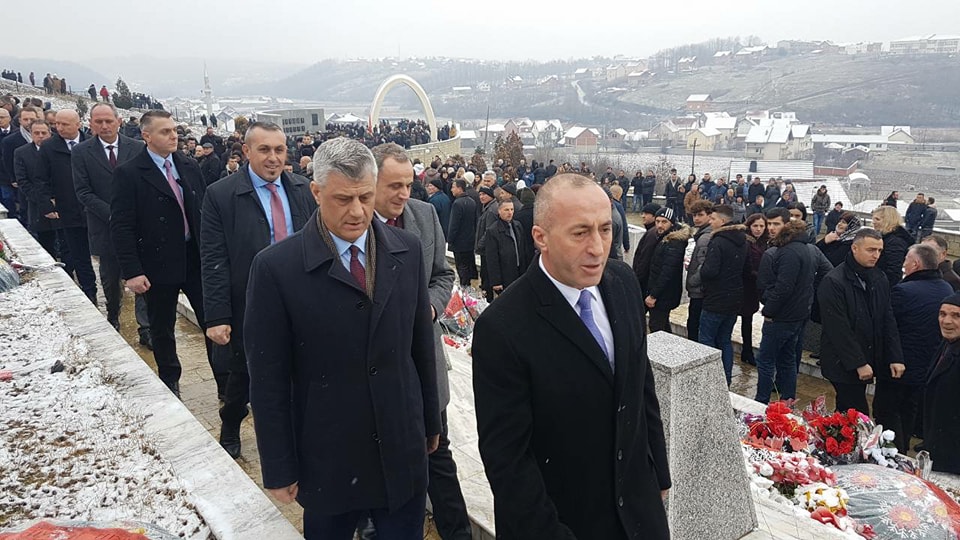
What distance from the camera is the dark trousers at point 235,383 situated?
12.5 ft

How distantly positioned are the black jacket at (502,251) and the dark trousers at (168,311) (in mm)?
3779

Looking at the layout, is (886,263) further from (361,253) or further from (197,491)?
(197,491)

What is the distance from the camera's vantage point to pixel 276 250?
2.27 meters

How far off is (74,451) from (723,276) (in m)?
5.53

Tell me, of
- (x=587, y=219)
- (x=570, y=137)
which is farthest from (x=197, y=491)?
(x=570, y=137)

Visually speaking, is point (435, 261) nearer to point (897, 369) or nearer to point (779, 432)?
point (779, 432)

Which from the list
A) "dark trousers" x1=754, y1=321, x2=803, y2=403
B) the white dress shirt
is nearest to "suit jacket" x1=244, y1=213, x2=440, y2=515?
the white dress shirt

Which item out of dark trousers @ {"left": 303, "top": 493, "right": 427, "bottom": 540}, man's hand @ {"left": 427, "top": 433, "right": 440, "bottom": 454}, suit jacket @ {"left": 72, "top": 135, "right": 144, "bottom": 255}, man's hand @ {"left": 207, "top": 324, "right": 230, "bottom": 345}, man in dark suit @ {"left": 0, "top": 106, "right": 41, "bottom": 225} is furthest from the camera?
man in dark suit @ {"left": 0, "top": 106, "right": 41, "bottom": 225}

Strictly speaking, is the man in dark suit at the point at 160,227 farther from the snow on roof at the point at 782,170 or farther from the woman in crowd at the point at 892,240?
the snow on roof at the point at 782,170

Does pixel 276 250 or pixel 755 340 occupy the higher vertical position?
pixel 276 250

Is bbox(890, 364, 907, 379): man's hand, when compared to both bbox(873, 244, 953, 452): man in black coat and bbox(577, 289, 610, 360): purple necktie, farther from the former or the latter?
bbox(577, 289, 610, 360): purple necktie

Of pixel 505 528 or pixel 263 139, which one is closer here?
pixel 505 528

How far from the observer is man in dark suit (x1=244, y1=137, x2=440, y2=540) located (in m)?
2.22

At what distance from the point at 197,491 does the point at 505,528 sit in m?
1.95
